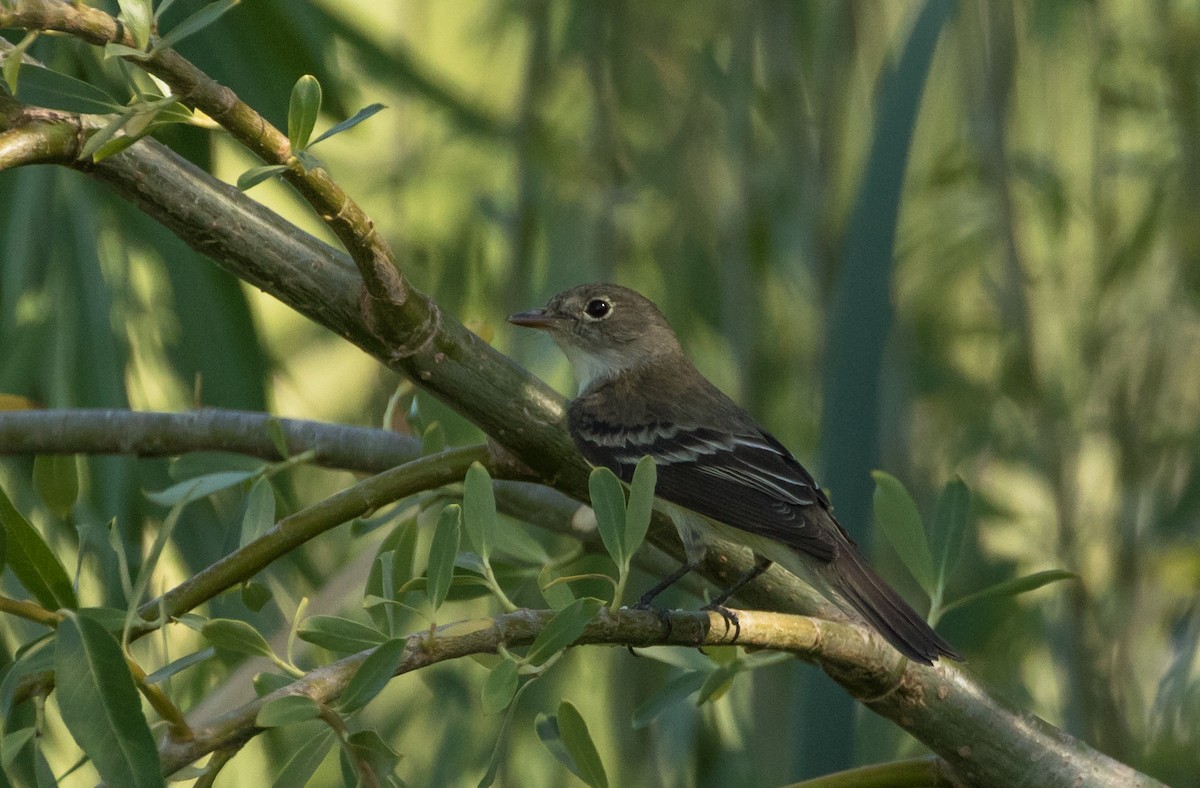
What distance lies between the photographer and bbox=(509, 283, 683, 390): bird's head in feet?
10.1

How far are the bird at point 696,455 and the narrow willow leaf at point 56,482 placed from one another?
1.77 feet

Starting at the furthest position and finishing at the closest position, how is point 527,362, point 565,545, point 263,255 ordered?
point 527,362 < point 565,545 < point 263,255

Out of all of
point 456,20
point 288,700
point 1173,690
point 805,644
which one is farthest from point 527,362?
point 288,700

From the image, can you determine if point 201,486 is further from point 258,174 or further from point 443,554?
point 258,174

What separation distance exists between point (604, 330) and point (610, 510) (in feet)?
6.27

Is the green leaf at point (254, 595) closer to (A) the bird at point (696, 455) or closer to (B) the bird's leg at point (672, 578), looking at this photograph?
(A) the bird at point (696, 455)

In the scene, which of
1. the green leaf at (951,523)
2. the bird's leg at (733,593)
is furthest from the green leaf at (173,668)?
the green leaf at (951,523)

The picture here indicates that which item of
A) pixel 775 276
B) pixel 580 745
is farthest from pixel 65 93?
pixel 775 276

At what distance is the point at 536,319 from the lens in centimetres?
295

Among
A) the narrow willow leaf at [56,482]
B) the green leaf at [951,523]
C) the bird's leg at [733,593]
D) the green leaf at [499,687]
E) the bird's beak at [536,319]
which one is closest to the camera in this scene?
the green leaf at [499,687]

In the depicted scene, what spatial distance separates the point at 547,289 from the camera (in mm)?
3441

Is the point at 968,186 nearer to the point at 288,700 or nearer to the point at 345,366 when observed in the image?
the point at 345,366

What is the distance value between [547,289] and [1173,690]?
68.2 inches

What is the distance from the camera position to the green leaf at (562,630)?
1.09m
